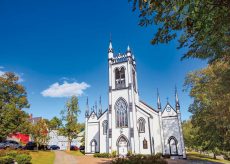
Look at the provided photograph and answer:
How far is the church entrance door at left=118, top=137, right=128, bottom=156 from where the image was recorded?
33.4m

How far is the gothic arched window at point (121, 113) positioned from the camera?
35.3 metres

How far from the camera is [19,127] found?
29578 millimetres

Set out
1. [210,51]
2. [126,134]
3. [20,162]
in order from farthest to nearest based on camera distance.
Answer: [126,134], [20,162], [210,51]

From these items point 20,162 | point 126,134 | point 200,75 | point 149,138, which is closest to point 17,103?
point 20,162

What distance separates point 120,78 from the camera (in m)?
39.3

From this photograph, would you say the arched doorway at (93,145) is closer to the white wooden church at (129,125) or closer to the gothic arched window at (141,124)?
the white wooden church at (129,125)

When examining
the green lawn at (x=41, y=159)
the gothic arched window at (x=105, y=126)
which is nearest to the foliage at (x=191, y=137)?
the gothic arched window at (x=105, y=126)

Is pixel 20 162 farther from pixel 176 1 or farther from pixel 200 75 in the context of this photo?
pixel 200 75

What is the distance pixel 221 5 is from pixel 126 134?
3266 cm

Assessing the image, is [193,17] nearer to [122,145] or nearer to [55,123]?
[122,145]

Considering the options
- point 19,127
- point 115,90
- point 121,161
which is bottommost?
point 121,161

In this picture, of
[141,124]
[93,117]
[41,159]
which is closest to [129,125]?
[141,124]

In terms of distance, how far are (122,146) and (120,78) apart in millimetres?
14761

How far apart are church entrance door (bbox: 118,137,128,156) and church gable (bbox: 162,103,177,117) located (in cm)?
965
